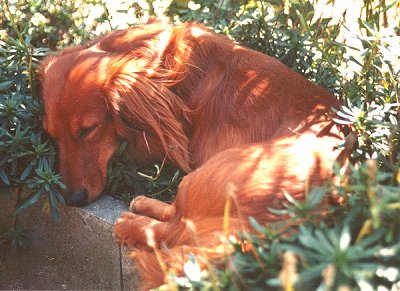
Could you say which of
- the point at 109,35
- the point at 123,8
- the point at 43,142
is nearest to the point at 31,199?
the point at 43,142

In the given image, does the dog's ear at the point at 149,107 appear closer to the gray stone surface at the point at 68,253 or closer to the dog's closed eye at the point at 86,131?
the dog's closed eye at the point at 86,131

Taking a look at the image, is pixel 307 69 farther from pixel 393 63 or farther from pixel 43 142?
pixel 43 142

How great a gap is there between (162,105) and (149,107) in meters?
0.07

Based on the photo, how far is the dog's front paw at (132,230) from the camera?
3.39 meters

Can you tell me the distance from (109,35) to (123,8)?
3.77 feet

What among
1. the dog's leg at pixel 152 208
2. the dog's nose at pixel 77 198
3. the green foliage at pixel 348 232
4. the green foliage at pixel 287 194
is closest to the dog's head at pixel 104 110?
the dog's nose at pixel 77 198

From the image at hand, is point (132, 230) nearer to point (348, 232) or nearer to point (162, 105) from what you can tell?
point (162, 105)

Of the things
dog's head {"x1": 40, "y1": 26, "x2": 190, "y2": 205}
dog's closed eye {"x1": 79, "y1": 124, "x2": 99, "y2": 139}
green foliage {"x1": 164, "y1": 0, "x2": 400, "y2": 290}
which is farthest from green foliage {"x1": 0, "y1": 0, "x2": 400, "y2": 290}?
dog's closed eye {"x1": 79, "y1": 124, "x2": 99, "y2": 139}

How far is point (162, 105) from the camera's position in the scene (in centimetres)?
368

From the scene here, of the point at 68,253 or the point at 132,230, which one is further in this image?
the point at 68,253

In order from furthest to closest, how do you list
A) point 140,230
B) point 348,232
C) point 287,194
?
point 140,230 < point 287,194 < point 348,232

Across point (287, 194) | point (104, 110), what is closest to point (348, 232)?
point (287, 194)

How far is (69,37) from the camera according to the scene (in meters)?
5.32

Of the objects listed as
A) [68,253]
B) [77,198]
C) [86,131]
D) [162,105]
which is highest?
[162,105]
